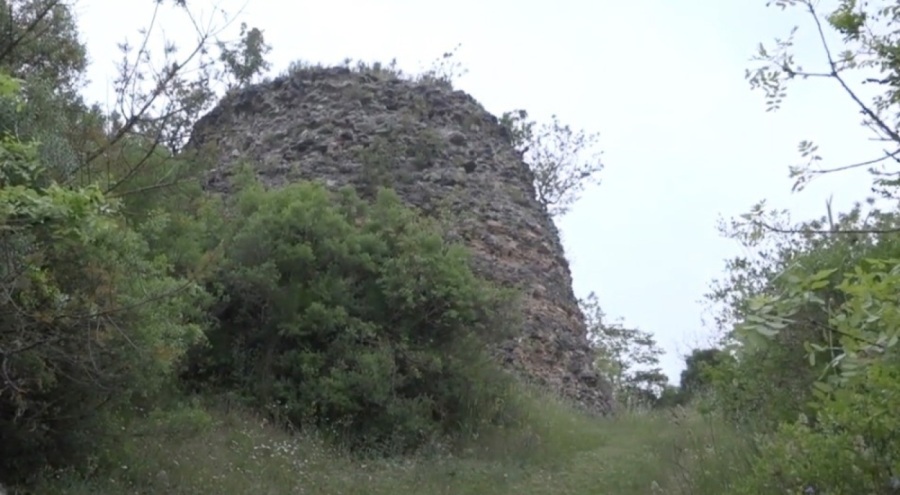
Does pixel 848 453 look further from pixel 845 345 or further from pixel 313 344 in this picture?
pixel 313 344

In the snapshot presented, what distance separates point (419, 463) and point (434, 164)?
35.4ft

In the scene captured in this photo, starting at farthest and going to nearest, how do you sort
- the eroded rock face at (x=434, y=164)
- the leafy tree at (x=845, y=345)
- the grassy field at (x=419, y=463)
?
the eroded rock face at (x=434, y=164) < the grassy field at (x=419, y=463) < the leafy tree at (x=845, y=345)

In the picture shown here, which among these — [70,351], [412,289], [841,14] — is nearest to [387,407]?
[412,289]

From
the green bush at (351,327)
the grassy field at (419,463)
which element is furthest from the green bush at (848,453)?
the green bush at (351,327)

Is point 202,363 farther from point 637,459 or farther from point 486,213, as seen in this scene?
point 486,213

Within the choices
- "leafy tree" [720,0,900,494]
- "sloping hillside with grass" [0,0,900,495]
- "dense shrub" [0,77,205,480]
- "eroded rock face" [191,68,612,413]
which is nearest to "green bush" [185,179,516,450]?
"sloping hillside with grass" [0,0,900,495]

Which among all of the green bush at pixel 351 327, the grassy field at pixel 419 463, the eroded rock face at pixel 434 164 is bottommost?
the grassy field at pixel 419 463

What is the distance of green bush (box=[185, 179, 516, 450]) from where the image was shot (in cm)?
1452

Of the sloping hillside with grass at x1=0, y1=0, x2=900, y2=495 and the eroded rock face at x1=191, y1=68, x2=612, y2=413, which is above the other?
the eroded rock face at x1=191, y1=68, x2=612, y2=413

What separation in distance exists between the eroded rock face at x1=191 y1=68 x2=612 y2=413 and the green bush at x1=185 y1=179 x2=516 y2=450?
4.02m

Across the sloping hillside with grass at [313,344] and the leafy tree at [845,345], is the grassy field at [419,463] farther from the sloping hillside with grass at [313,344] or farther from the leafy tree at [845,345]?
the leafy tree at [845,345]

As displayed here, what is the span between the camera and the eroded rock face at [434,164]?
2159 centimetres

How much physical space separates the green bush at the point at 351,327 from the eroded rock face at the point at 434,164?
4.02 meters

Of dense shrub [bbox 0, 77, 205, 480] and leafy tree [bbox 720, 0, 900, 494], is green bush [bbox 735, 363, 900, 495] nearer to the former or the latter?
leafy tree [bbox 720, 0, 900, 494]
